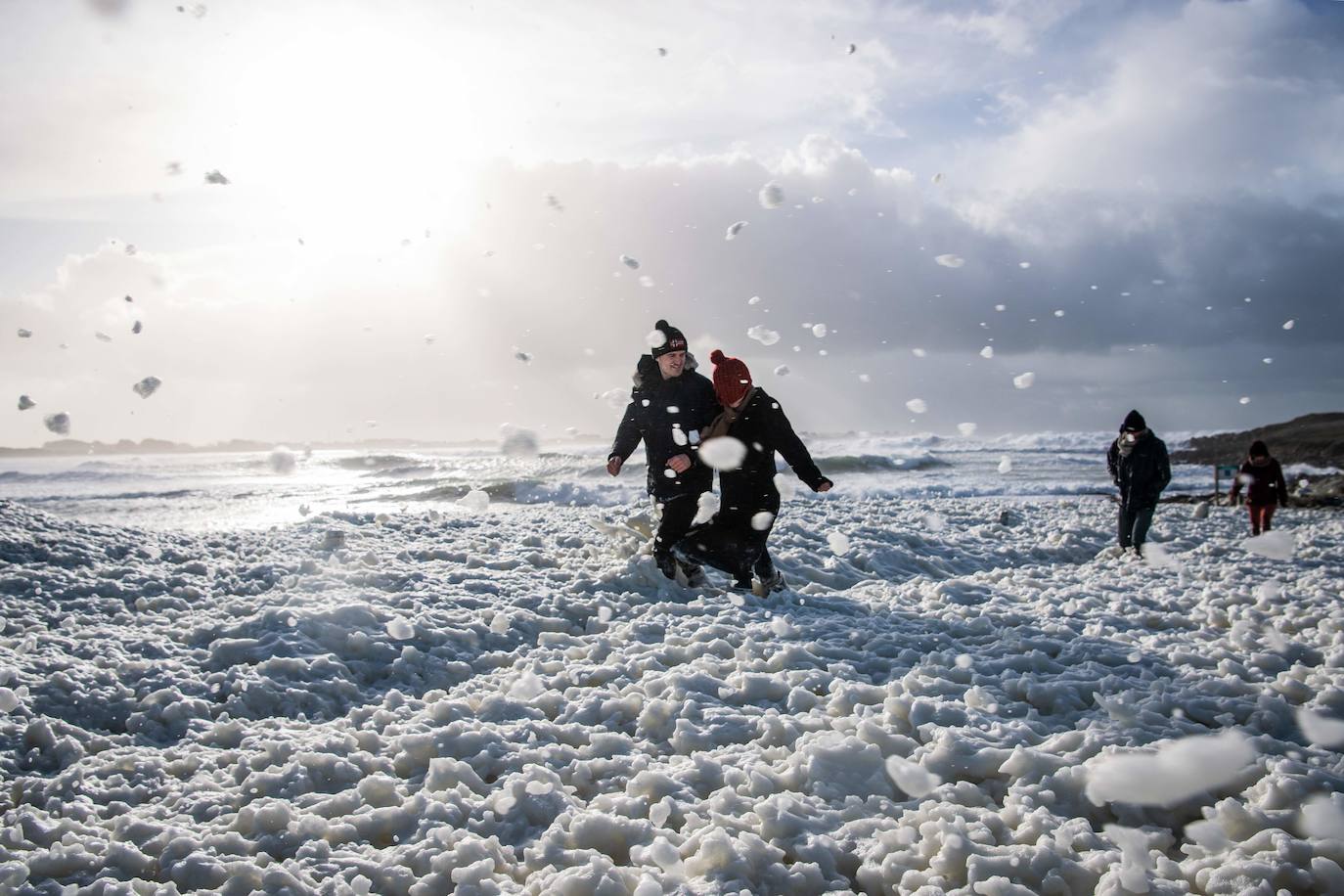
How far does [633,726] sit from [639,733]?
4.6 inches

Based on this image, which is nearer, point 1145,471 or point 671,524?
point 671,524

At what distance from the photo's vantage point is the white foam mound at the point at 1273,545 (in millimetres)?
10375

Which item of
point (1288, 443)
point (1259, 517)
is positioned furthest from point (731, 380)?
point (1288, 443)

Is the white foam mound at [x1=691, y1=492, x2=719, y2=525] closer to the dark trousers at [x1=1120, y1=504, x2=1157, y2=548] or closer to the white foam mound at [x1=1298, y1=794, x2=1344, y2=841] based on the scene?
the white foam mound at [x1=1298, y1=794, x2=1344, y2=841]

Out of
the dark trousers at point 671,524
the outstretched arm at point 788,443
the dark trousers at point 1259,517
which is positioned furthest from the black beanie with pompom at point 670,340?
the dark trousers at point 1259,517

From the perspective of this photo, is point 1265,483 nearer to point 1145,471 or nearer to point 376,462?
point 1145,471

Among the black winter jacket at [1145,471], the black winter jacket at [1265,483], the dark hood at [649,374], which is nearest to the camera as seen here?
the dark hood at [649,374]

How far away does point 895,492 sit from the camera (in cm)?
2400

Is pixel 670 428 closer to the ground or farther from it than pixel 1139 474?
farther from it

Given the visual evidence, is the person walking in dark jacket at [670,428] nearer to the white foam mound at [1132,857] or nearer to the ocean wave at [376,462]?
the white foam mound at [1132,857]

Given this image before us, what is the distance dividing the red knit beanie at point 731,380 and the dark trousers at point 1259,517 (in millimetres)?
10588

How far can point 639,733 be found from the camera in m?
3.86

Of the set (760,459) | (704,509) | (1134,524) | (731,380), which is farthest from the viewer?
(1134,524)

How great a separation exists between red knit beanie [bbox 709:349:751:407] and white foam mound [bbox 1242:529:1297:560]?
7.98 m
